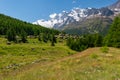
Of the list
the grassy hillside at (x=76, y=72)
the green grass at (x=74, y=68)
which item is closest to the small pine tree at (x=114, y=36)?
the green grass at (x=74, y=68)

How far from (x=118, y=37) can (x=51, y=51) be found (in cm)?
4991

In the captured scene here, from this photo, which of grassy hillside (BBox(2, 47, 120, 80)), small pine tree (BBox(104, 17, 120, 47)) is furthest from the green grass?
small pine tree (BBox(104, 17, 120, 47))

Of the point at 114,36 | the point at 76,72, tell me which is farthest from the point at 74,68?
the point at 114,36

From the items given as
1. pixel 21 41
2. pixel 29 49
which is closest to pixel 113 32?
pixel 29 49

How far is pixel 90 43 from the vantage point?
145 meters

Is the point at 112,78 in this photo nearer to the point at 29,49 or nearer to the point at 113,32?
the point at 113,32

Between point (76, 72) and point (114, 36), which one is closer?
point (76, 72)

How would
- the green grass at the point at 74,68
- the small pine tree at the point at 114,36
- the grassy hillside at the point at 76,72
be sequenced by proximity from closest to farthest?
the grassy hillside at the point at 76,72 → the green grass at the point at 74,68 → the small pine tree at the point at 114,36

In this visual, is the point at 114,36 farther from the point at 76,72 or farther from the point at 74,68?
the point at 76,72

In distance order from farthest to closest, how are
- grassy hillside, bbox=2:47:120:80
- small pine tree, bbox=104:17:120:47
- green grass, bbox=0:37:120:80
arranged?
small pine tree, bbox=104:17:120:47 → green grass, bbox=0:37:120:80 → grassy hillside, bbox=2:47:120:80

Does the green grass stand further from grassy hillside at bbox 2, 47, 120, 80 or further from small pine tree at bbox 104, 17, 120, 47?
small pine tree at bbox 104, 17, 120, 47

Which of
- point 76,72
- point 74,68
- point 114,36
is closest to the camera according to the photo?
point 76,72

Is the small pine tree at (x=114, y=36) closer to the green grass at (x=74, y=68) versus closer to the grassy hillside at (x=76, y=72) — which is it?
the green grass at (x=74, y=68)

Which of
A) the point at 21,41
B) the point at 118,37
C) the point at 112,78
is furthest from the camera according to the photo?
the point at 21,41
